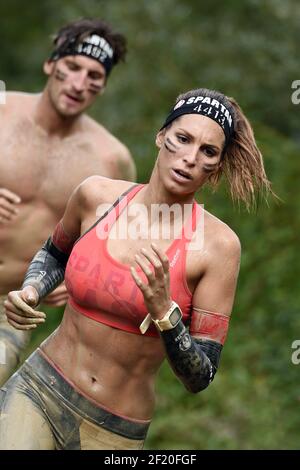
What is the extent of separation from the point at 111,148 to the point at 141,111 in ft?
15.1

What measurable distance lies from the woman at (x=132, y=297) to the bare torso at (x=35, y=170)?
6.27 feet

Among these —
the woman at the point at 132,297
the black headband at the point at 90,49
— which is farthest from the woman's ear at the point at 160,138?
the black headband at the point at 90,49

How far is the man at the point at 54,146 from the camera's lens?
685cm

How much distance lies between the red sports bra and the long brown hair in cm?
25

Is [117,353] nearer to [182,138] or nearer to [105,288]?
[105,288]

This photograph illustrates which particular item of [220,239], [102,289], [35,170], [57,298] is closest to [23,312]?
[102,289]

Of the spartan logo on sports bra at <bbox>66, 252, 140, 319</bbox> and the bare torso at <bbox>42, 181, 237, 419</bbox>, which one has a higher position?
the spartan logo on sports bra at <bbox>66, 252, 140, 319</bbox>

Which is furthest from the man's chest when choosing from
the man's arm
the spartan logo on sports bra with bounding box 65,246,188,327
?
the spartan logo on sports bra with bounding box 65,246,188,327

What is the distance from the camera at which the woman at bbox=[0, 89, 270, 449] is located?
457 cm

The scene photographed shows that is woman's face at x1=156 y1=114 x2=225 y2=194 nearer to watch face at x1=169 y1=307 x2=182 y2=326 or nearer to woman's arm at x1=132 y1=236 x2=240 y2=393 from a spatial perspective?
woman's arm at x1=132 y1=236 x2=240 y2=393

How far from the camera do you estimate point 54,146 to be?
7102mm

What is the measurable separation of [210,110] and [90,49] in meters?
2.59

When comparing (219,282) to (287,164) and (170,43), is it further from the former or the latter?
(170,43)

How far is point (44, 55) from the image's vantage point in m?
15.3
